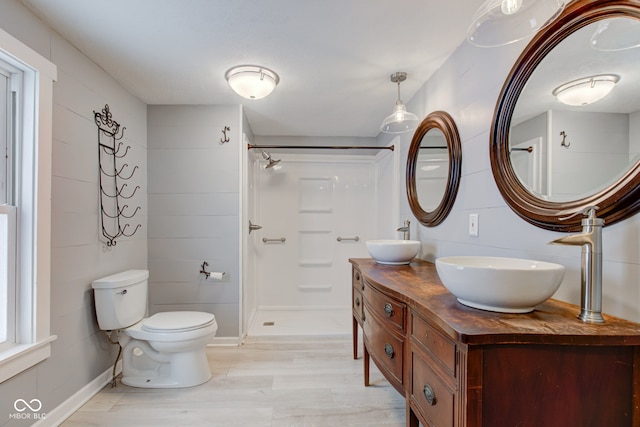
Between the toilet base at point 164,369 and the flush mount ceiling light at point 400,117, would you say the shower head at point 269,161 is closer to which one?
the flush mount ceiling light at point 400,117

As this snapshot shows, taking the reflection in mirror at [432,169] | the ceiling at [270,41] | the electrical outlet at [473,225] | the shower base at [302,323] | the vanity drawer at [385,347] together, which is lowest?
the shower base at [302,323]

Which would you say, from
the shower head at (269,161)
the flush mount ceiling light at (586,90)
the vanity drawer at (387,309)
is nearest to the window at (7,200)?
→ the vanity drawer at (387,309)

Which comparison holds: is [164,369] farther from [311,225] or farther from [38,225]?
[311,225]

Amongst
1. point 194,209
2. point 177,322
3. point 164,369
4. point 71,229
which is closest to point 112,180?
point 71,229

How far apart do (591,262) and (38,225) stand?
7.28 ft

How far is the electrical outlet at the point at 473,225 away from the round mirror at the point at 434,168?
217mm

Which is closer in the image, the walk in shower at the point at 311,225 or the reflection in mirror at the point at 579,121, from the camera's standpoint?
the reflection in mirror at the point at 579,121

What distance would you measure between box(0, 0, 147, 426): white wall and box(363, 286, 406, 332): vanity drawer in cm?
168

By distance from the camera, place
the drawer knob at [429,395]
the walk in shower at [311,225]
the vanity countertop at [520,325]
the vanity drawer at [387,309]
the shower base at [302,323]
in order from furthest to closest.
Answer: the walk in shower at [311,225] < the shower base at [302,323] < the vanity drawer at [387,309] < the drawer knob at [429,395] < the vanity countertop at [520,325]

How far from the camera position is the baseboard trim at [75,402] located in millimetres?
1533

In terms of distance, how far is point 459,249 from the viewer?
1668 mm

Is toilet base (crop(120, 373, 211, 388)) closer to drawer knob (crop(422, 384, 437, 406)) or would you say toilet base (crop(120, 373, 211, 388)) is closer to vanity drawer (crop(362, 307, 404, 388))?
vanity drawer (crop(362, 307, 404, 388))

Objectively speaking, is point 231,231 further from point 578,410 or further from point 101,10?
point 578,410

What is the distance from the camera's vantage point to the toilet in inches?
74.2
